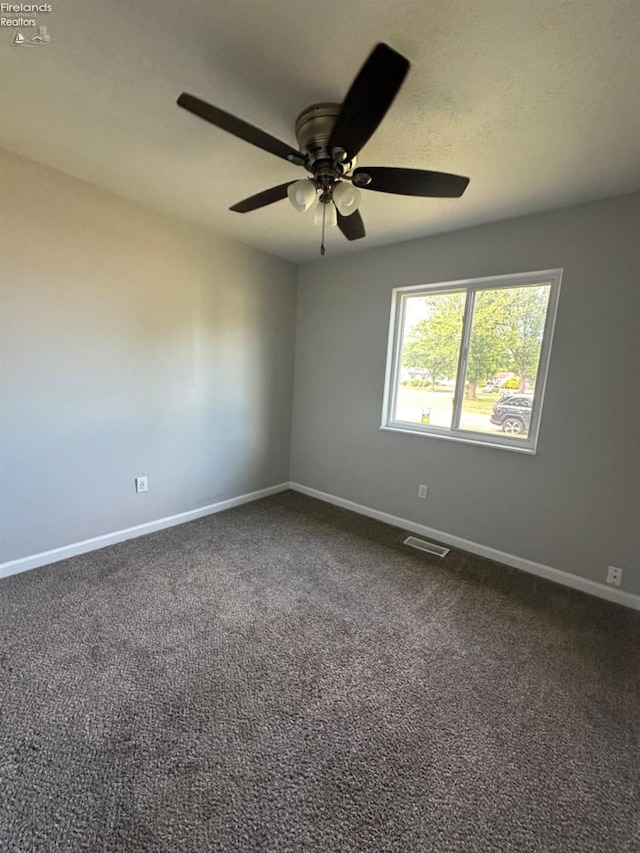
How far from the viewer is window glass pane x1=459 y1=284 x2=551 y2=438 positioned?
8.43 feet

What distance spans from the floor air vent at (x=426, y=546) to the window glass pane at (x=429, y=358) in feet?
3.24

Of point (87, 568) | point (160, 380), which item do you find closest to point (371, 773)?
point (87, 568)

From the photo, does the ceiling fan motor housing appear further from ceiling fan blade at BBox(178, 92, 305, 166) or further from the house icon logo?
the house icon logo

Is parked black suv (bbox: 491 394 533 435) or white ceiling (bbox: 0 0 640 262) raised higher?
white ceiling (bbox: 0 0 640 262)

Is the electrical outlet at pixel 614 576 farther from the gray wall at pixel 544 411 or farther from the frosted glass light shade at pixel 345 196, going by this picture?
the frosted glass light shade at pixel 345 196

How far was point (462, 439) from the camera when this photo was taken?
2.94 metres

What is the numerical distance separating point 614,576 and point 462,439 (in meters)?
1.29

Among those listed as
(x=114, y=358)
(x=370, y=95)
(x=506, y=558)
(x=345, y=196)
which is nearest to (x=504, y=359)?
(x=506, y=558)

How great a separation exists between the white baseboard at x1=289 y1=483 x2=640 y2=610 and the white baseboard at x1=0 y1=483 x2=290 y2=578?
1068mm

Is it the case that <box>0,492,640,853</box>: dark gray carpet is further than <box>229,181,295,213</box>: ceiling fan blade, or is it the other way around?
<box>229,181,295,213</box>: ceiling fan blade

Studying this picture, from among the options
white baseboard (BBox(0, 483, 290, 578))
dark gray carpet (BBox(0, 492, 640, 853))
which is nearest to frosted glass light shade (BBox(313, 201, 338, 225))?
dark gray carpet (BBox(0, 492, 640, 853))

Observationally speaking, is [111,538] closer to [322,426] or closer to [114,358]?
[114,358]

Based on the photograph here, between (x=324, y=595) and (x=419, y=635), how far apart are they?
2.00ft

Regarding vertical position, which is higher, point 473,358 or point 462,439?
point 473,358
